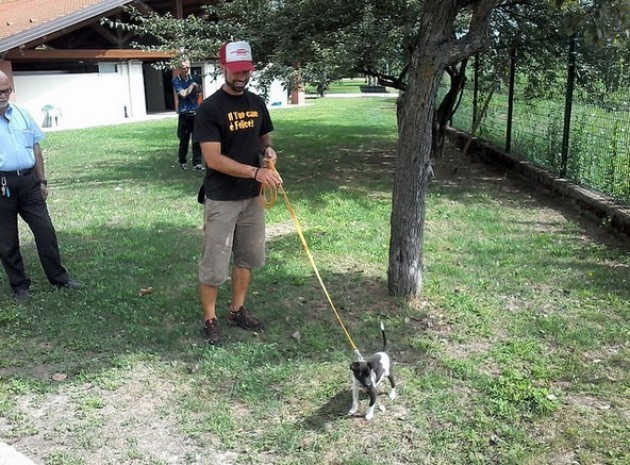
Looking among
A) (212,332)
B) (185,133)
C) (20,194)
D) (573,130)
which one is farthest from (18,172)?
(573,130)

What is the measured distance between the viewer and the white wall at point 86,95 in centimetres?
1831

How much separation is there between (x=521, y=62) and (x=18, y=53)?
1383 cm

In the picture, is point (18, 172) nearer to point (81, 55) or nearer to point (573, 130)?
point (573, 130)

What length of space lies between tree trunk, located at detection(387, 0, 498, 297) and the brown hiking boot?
3.44 ft

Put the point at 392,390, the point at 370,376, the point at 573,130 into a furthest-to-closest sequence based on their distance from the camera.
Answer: the point at 573,130, the point at 392,390, the point at 370,376

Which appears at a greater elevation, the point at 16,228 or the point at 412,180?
the point at 412,180

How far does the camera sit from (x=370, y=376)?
3.08 m

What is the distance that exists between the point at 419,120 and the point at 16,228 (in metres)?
3.12

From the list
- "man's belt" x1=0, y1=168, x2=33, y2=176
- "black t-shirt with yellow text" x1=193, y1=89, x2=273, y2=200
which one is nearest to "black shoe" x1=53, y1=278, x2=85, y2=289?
"man's belt" x1=0, y1=168, x2=33, y2=176

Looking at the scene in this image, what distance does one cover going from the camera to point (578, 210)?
22.7ft

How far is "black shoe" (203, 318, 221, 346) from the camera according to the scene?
3.98 metres

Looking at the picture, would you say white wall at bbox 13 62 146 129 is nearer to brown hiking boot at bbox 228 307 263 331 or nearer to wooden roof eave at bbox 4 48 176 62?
wooden roof eave at bbox 4 48 176 62

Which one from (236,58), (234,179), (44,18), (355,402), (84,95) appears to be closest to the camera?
(355,402)

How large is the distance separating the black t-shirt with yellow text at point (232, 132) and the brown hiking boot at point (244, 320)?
0.83m
